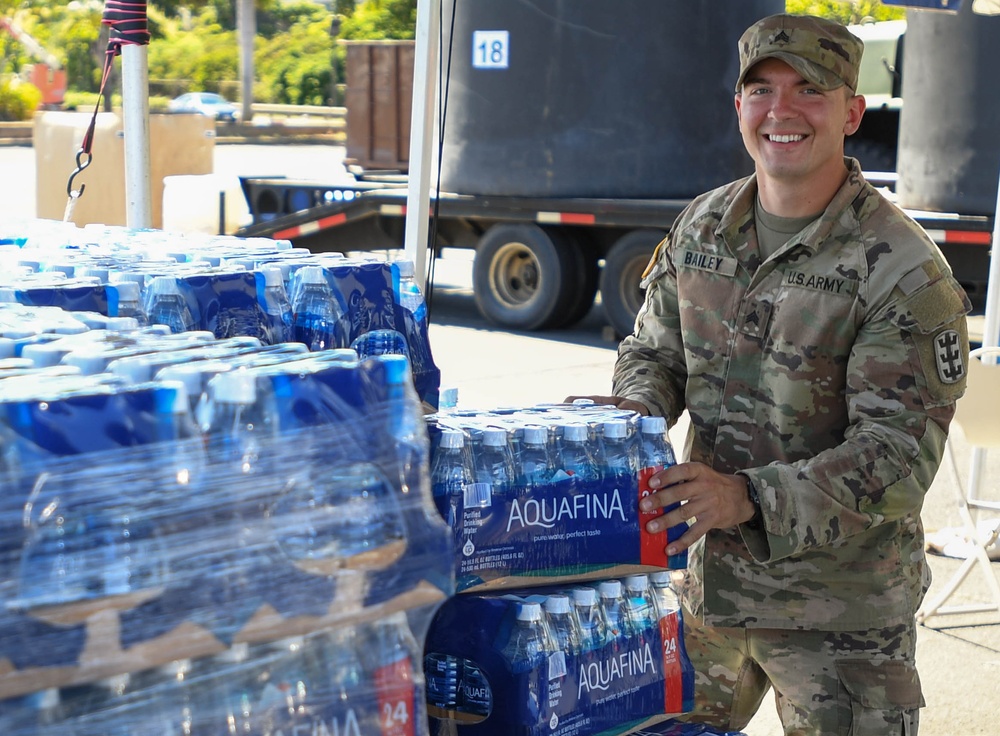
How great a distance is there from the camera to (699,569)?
11.0 ft

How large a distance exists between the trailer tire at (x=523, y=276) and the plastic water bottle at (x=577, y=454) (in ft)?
33.2

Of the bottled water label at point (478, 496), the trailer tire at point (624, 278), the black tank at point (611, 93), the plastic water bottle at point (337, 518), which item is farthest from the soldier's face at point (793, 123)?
the black tank at point (611, 93)

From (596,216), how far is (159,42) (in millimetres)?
44987

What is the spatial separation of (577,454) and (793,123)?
38.2 inches

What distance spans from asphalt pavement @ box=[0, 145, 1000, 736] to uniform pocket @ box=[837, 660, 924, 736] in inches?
74.3

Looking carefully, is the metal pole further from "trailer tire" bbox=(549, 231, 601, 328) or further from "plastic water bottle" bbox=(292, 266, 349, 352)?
"trailer tire" bbox=(549, 231, 601, 328)

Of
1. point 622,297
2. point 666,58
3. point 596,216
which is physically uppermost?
point 666,58

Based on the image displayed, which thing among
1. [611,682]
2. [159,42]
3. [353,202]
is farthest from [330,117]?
[611,682]

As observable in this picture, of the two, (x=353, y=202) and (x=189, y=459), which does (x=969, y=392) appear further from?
(x=353, y=202)

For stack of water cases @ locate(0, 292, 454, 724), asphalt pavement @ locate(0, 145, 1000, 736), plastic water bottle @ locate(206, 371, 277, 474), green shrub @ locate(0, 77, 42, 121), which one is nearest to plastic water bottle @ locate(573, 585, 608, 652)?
stack of water cases @ locate(0, 292, 454, 724)

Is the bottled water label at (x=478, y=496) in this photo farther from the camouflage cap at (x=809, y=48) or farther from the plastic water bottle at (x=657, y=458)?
the camouflage cap at (x=809, y=48)

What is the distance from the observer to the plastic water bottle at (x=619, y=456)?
269 centimetres

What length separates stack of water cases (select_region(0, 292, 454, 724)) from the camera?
1736 millimetres

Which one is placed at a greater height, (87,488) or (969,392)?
(87,488)
